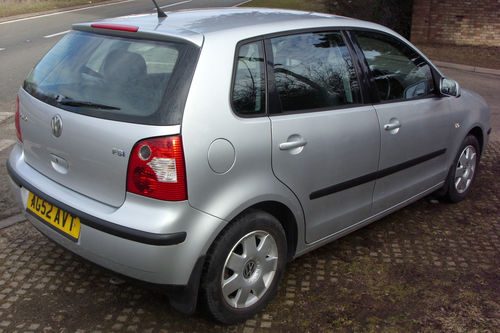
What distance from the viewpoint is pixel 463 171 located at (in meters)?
4.96

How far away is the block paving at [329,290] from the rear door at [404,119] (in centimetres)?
45

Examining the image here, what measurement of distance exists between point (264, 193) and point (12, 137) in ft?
14.7

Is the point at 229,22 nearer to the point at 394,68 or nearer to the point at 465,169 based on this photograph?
the point at 394,68

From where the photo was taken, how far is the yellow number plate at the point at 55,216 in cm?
292

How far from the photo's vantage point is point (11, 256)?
12.5 feet

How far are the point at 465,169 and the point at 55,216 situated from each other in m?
3.62

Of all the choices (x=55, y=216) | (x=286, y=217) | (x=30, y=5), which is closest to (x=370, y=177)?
(x=286, y=217)

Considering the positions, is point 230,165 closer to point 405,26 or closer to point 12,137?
point 12,137

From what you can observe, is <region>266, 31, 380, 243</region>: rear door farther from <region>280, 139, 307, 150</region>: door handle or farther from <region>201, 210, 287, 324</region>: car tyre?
<region>201, 210, 287, 324</region>: car tyre

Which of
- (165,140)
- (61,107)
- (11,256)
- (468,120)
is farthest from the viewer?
(468,120)

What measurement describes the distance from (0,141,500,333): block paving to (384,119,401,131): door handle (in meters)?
0.93

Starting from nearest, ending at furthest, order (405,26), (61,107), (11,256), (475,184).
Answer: (61,107)
(11,256)
(475,184)
(405,26)

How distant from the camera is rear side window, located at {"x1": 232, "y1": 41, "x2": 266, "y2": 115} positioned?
115 inches

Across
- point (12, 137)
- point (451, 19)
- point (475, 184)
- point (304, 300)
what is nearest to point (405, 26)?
point (451, 19)
